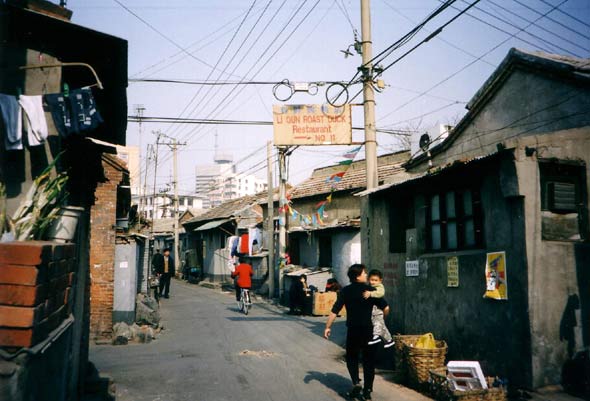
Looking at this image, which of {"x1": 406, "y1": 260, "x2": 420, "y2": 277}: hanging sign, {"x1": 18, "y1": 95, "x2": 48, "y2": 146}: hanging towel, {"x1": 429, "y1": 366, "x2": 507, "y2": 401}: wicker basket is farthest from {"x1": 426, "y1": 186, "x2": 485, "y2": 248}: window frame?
{"x1": 18, "y1": 95, "x2": 48, "y2": 146}: hanging towel

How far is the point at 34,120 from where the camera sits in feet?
15.7

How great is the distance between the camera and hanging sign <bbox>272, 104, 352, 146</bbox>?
14.2 metres

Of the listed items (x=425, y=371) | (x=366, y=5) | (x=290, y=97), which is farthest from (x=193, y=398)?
(x=366, y=5)

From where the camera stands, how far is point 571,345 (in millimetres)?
7430

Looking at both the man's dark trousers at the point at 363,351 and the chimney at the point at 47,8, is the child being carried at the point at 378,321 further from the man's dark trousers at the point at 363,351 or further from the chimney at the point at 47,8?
the chimney at the point at 47,8

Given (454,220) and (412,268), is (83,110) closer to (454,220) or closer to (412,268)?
(454,220)

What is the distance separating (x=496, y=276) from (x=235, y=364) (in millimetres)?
5456

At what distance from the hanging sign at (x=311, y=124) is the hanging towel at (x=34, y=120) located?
10048mm

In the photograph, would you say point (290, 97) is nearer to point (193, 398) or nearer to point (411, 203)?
point (411, 203)

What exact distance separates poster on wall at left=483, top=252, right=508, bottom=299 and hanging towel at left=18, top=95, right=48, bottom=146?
22.6ft

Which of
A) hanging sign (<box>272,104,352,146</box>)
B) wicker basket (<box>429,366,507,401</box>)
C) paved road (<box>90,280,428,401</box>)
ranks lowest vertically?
paved road (<box>90,280,428,401</box>)

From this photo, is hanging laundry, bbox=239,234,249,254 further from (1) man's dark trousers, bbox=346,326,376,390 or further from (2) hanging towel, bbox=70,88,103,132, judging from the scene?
(2) hanging towel, bbox=70,88,103,132

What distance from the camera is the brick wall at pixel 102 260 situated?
12.7 m

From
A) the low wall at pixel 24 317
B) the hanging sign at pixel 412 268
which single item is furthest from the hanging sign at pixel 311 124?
the low wall at pixel 24 317
